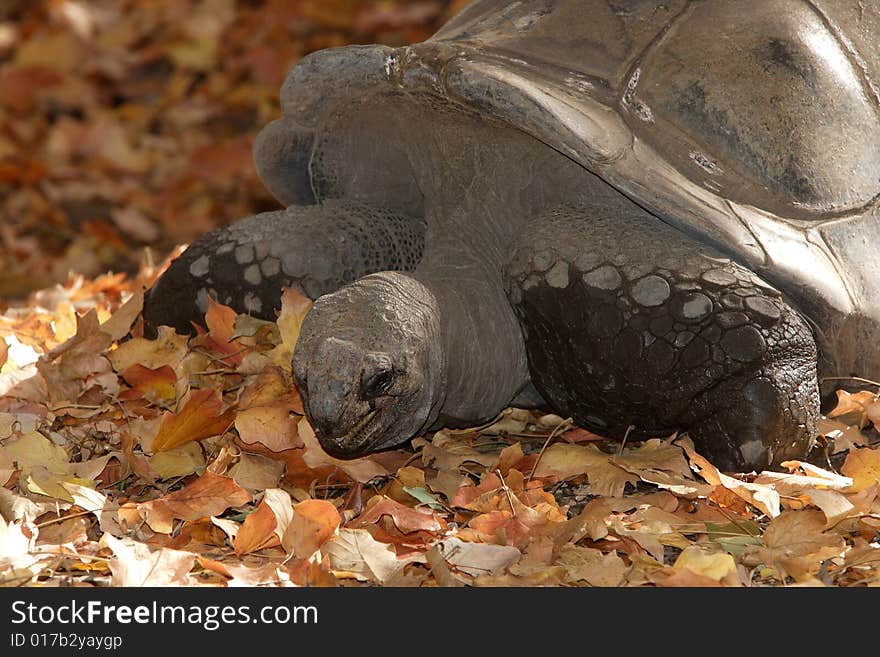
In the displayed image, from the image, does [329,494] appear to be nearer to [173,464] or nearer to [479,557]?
[173,464]

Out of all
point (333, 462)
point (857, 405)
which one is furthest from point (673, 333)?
point (333, 462)

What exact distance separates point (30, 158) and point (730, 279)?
19.6 ft

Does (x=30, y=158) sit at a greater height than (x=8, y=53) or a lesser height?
lesser

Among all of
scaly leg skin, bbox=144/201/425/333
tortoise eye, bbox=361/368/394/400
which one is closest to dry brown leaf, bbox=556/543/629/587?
tortoise eye, bbox=361/368/394/400

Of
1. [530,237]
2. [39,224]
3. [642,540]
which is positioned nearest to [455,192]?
[530,237]

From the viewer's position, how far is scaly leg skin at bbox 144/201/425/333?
11.7 ft

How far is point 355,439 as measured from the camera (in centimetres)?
283

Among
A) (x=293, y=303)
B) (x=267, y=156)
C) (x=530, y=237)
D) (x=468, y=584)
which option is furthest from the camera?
(x=267, y=156)

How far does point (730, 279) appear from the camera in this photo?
9.50 ft

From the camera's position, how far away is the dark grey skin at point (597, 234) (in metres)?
2.90

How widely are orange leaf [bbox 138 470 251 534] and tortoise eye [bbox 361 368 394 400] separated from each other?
38 cm

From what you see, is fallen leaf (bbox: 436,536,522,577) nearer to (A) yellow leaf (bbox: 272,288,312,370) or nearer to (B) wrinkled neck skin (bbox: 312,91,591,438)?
(B) wrinkled neck skin (bbox: 312,91,591,438)

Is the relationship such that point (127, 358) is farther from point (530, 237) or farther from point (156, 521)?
point (530, 237)

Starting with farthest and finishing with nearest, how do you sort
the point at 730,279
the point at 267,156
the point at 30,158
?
1. the point at 30,158
2. the point at 267,156
3. the point at 730,279
